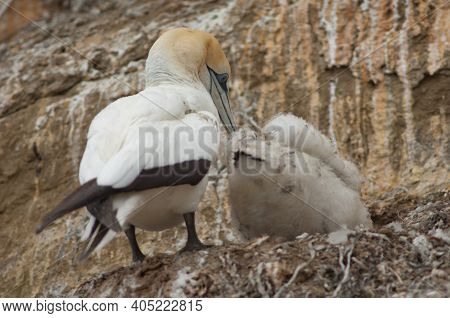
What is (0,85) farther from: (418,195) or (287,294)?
(287,294)

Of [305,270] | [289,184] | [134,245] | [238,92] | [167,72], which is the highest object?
[167,72]

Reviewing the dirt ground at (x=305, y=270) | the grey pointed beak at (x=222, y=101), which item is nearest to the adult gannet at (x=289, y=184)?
the dirt ground at (x=305, y=270)

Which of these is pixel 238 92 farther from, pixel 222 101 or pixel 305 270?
pixel 305 270

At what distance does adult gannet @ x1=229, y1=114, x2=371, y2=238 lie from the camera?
23.2ft

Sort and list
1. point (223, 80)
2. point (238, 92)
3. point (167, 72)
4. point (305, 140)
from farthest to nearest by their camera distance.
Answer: point (238, 92) < point (223, 80) < point (167, 72) < point (305, 140)

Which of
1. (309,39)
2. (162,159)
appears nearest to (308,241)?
(162,159)

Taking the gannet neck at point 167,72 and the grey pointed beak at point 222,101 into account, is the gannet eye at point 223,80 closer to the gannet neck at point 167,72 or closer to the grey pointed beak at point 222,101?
the grey pointed beak at point 222,101

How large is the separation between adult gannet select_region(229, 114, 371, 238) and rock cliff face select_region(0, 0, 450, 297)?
101cm

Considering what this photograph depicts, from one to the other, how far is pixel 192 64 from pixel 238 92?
8.21ft

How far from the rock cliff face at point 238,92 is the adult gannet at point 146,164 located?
175 cm

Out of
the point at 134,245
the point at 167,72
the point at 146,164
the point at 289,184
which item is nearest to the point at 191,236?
the point at 134,245

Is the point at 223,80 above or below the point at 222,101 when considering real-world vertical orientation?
above

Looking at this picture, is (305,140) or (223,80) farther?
(223,80)

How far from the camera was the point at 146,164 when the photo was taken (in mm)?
6410
